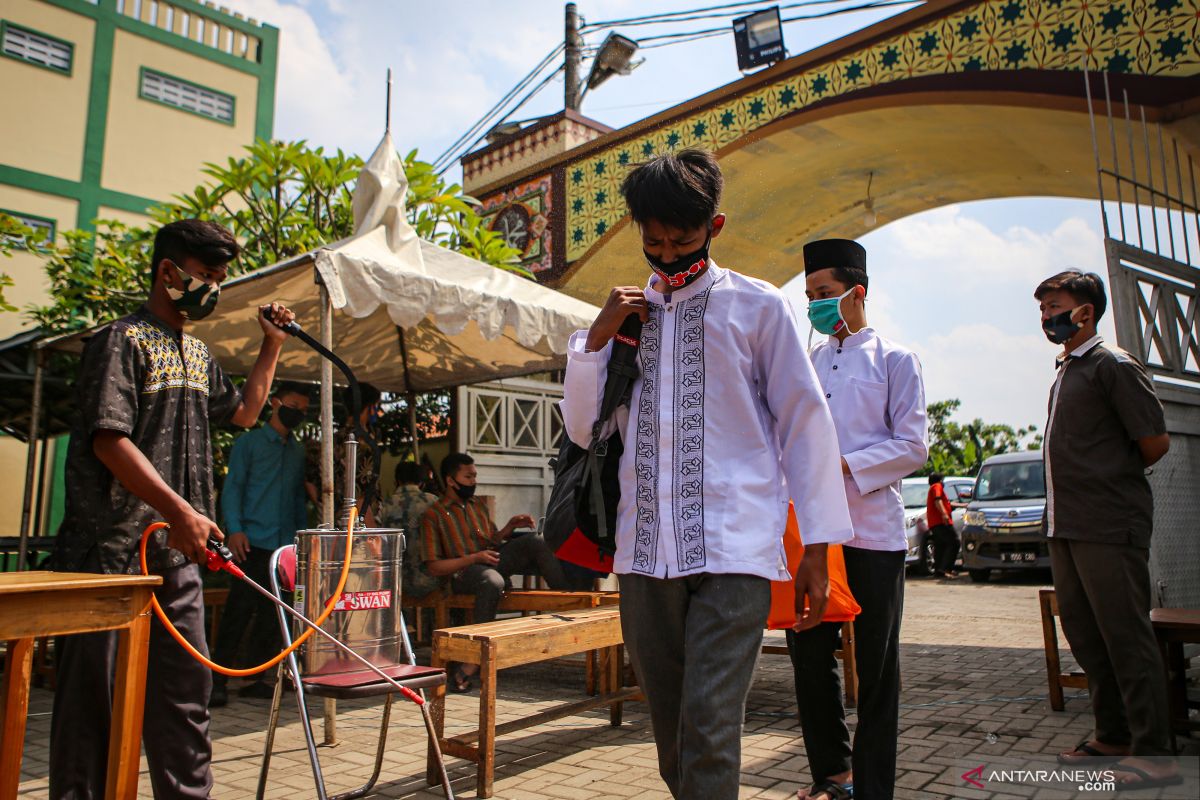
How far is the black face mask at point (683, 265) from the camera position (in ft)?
7.21

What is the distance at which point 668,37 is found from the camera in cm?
1348

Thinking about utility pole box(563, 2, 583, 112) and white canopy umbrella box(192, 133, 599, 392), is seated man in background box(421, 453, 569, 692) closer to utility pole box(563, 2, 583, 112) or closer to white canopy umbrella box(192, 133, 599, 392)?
white canopy umbrella box(192, 133, 599, 392)

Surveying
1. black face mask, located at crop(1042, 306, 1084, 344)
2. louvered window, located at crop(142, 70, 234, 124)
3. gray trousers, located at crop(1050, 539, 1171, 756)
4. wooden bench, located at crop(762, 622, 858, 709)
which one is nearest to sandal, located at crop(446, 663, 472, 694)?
wooden bench, located at crop(762, 622, 858, 709)

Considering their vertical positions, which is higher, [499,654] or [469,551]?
[469,551]

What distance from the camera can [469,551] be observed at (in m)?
6.12

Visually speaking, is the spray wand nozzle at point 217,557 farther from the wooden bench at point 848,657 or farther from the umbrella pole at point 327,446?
the wooden bench at point 848,657

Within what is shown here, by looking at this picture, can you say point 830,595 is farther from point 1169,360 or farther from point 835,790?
point 1169,360

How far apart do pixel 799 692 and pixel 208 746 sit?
197 cm

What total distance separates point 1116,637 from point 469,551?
395cm

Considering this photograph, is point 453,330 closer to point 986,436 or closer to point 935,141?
point 935,141

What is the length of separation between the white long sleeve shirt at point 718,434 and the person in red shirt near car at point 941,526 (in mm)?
13025

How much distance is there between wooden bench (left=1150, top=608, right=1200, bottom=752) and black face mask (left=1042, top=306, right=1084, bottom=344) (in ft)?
4.00

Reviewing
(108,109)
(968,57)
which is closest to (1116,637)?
(968,57)

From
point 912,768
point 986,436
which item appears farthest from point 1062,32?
point 986,436
